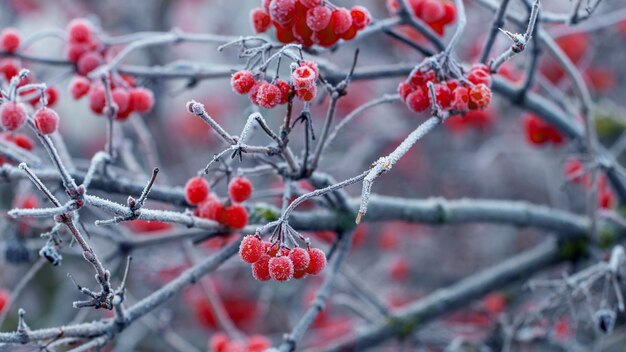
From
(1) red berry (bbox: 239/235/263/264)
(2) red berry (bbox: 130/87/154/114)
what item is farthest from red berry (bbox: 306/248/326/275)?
(2) red berry (bbox: 130/87/154/114)

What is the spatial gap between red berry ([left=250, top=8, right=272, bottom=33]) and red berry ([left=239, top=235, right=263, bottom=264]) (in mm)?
565

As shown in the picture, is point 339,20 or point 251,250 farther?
point 339,20

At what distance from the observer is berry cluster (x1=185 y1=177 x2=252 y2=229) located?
1.58 m

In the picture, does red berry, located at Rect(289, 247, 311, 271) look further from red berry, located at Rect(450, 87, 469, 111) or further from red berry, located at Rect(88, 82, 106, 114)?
red berry, located at Rect(88, 82, 106, 114)

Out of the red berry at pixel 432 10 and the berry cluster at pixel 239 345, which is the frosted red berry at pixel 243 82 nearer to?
the red berry at pixel 432 10

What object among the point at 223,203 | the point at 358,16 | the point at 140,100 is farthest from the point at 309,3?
the point at 140,100

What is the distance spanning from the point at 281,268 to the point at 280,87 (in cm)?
36

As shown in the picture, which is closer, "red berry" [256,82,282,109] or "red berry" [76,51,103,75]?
"red berry" [256,82,282,109]

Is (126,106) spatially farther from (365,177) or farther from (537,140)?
(537,140)

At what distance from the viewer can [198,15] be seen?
5.80 metres

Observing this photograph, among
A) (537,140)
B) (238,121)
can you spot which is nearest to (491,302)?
(537,140)

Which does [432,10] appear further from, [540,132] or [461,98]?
[540,132]

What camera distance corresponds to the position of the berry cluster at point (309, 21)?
1.45 m

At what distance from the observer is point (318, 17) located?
1446 millimetres
